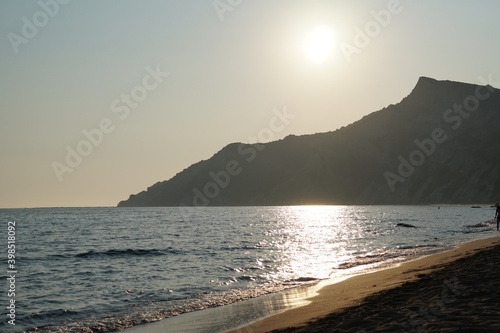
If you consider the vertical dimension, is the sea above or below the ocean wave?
below

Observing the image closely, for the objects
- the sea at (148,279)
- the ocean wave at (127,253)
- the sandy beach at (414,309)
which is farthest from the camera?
the ocean wave at (127,253)

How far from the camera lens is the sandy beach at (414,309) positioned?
10.4 m

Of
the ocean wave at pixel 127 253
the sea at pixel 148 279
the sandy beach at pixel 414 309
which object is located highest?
the ocean wave at pixel 127 253

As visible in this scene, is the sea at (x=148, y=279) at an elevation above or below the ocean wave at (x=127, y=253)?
below

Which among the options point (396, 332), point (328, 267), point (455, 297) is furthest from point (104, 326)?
point (328, 267)

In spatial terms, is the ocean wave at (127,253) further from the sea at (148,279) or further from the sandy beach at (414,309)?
the sandy beach at (414,309)

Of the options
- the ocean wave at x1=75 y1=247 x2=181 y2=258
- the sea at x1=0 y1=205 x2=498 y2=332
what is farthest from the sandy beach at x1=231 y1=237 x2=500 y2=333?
the ocean wave at x1=75 y1=247 x2=181 y2=258

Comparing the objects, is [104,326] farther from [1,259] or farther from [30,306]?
[1,259]

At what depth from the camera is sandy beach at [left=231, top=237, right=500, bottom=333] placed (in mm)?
10359

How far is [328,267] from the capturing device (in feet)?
99.2

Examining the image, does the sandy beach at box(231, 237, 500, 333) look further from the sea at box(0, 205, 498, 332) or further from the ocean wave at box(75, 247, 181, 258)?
the ocean wave at box(75, 247, 181, 258)

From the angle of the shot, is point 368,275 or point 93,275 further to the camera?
point 93,275

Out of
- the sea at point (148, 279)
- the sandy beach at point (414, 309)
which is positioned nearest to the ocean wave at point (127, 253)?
the sea at point (148, 279)

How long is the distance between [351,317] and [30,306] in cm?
1435
